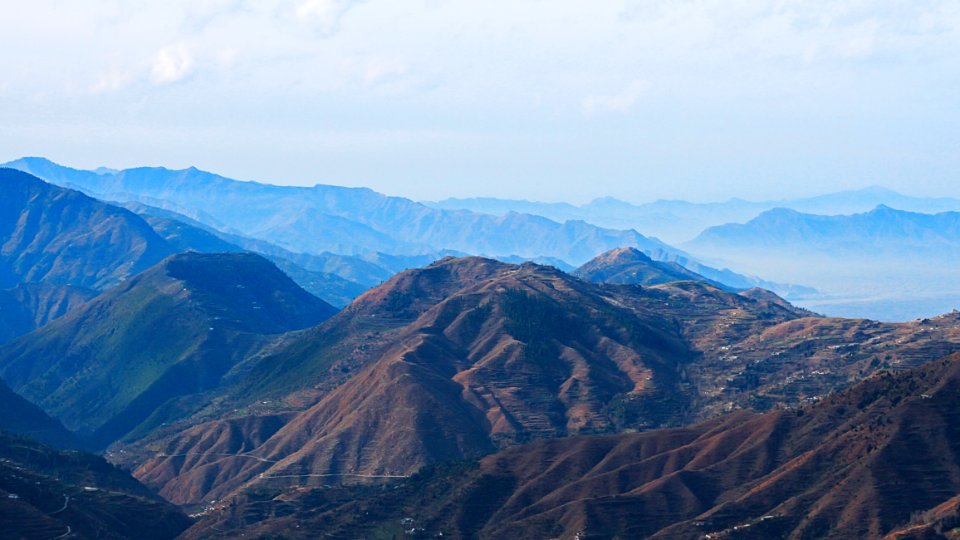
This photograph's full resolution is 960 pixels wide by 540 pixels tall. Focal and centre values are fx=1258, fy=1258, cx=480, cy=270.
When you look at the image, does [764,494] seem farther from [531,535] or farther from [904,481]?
[531,535]

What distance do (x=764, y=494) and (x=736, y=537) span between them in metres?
15.8

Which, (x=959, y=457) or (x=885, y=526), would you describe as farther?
(x=959, y=457)

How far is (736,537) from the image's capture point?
18175 cm

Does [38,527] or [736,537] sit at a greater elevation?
[736,537]

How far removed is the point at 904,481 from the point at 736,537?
28.7 m

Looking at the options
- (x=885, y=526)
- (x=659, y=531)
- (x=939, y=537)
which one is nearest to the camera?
(x=939, y=537)

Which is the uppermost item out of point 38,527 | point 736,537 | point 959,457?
point 959,457

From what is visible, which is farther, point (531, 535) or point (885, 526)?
point (531, 535)

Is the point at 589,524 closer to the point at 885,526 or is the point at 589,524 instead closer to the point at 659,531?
the point at 659,531

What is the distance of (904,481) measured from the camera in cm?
18938

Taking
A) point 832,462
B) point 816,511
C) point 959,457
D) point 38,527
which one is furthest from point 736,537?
point 38,527

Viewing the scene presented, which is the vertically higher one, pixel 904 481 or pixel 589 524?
pixel 904 481


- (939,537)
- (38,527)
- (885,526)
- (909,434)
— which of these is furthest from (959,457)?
(38,527)

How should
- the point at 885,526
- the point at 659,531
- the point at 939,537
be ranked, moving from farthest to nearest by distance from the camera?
1. the point at 659,531
2. the point at 885,526
3. the point at 939,537
